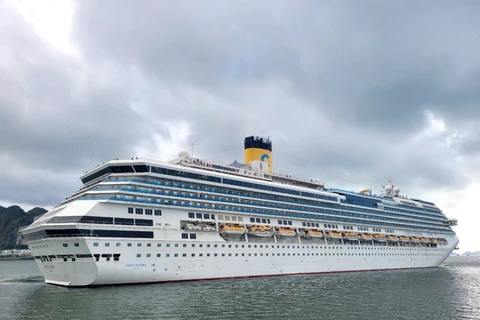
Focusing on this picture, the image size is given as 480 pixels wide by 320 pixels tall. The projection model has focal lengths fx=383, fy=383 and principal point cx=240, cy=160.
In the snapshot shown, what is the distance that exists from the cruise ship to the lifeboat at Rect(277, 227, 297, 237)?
145 millimetres

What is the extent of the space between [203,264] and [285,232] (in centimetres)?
1402

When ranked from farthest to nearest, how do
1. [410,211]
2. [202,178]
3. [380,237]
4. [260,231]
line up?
[410,211] → [380,237] → [260,231] → [202,178]

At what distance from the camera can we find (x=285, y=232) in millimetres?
50719

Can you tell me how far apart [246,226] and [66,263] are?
20.7 meters

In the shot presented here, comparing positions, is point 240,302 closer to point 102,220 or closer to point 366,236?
point 102,220

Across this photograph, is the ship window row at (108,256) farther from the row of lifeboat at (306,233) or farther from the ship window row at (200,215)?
the row of lifeboat at (306,233)

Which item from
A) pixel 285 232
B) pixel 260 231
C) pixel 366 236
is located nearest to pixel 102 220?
pixel 260 231

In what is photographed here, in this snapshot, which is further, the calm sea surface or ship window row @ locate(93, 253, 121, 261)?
ship window row @ locate(93, 253, 121, 261)

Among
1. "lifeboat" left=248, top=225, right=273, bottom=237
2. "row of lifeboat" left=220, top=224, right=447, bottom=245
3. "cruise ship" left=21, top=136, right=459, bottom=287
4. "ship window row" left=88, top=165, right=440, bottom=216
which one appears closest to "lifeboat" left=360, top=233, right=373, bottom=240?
"row of lifeboat" left=220, top=224, right=447, bottom=245

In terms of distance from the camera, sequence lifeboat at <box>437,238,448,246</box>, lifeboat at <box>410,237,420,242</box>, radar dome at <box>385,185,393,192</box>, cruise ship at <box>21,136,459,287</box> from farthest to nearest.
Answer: radar dome at <box>385,185,393,192</box> → lifeboat at <box>437,238,448,246</box> → lifeboat at <box>410,237,420,242</box> → cruise ship at <box>21,136,459,287</box>

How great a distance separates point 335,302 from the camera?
97.5 feet

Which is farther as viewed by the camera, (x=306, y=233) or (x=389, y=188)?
(x=389, y=188)

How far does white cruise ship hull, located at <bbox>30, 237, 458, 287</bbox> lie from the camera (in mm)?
35000

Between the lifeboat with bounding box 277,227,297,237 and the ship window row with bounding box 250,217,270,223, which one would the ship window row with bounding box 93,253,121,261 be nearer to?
the ship window row with bounding box 250,217,270,223
